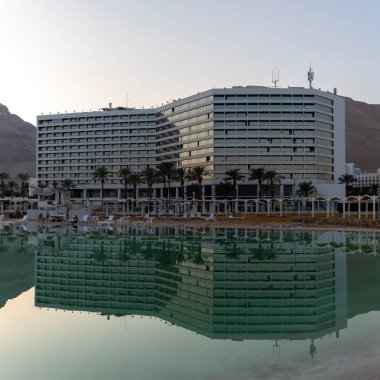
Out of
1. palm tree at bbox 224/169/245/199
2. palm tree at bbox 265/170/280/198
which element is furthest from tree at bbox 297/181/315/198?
palm tree at bbox 224/169/245/199

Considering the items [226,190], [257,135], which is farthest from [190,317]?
[257,135]

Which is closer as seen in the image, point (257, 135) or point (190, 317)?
point (190, 317)

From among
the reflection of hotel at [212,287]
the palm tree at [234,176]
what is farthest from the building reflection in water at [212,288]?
the palm tree at [234,176]

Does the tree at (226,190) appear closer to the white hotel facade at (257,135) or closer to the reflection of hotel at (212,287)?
the white hotel facade at (257,135)

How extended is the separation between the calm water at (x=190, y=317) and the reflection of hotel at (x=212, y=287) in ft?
0.15

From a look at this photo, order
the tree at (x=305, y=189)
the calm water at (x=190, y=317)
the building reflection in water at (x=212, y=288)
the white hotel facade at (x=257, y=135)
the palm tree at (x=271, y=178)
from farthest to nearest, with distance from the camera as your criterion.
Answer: the white hotel facade at (x=257, y=135), the tree at (x=305, y=189), the palm tree at (x=271, y=178), the building reflection in water at (x=212, y=288), the calm water at (x=190, y=317)

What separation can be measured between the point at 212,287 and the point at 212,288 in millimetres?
188

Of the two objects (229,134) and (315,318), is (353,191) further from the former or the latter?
(315,318)

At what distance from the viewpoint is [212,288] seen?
18062 millimetres

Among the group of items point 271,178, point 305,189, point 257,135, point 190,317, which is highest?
point 257,135

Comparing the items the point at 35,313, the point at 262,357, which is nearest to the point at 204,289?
the point at 35,313

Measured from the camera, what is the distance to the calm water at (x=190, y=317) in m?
9.50

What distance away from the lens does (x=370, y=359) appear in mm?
9539

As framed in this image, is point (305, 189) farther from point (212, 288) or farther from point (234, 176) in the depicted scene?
point (212, 288)
